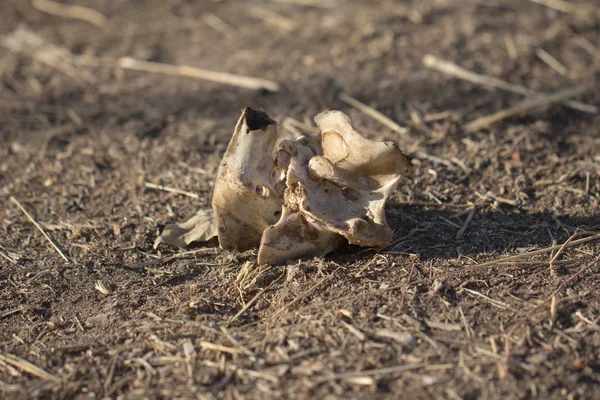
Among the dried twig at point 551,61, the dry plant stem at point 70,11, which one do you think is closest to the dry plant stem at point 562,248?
the dried twig at point 551,61

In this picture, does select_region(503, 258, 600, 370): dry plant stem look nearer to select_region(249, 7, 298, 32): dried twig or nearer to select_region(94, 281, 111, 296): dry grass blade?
select_region(94, 281, 111, 296): dry grass blade

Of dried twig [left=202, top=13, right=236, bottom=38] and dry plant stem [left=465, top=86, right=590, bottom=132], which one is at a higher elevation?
dry plant stem [left=465, top=86, right=590, bottom=132]

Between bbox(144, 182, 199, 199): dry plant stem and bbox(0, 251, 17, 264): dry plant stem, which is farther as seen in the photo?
bbox(144, 182, 199, 199): dry plant stem

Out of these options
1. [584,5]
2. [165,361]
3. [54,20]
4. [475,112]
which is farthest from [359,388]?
[54,20]

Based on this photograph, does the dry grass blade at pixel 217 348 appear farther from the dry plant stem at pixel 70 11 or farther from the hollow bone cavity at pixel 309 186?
the dry plant stem at pixel 70 11

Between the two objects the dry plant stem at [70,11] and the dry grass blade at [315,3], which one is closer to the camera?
the dry grass blade at [315,3]

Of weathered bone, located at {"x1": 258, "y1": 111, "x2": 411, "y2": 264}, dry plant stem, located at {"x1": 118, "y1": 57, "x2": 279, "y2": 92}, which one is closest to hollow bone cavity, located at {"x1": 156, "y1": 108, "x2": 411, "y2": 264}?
weathered bone, located at {"x1": 258, "y1": 111, "x2": 411, "y2": 264}

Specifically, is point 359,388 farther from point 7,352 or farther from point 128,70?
point 128,70
